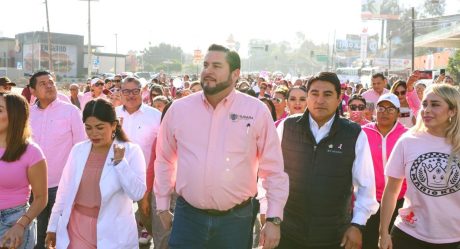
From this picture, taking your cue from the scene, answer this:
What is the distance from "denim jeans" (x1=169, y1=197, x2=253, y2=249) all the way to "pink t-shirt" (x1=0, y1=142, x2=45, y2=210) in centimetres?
129

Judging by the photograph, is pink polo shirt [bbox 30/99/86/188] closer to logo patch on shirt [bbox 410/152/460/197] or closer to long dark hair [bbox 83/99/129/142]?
long dark hair [bbox 83/99/129/142]

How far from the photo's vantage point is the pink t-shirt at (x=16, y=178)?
4.19 meters

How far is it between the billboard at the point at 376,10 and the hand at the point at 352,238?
100362 mm

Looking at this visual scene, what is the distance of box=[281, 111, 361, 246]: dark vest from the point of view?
413 cm

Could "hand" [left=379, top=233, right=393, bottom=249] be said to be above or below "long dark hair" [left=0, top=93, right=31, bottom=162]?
below

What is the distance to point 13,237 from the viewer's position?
4102mm

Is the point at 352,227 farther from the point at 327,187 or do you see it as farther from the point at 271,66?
the point at 271,66

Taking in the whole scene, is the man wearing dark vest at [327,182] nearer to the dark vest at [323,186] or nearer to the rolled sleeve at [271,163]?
the dark vest at [323,186]

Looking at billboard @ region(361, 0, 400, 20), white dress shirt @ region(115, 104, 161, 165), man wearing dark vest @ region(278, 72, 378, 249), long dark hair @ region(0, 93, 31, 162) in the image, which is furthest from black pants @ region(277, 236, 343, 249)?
billboard @ region(361, 0, 400, 20)

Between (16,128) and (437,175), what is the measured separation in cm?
322

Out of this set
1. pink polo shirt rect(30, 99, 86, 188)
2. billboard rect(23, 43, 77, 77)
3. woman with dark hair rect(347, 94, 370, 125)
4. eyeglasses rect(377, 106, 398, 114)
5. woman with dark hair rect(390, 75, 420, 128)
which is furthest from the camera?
billboard rect(23, 43, 77, 77)

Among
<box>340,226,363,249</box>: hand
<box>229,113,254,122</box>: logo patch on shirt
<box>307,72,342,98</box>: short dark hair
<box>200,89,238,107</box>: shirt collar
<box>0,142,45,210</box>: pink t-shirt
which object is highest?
<box>307,72,342,98</box>: short dark hair

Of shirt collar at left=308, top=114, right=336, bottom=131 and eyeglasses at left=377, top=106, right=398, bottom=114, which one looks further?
eyeglasses at left=377, top=106, right=398, bottom=114

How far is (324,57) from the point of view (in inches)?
4156
